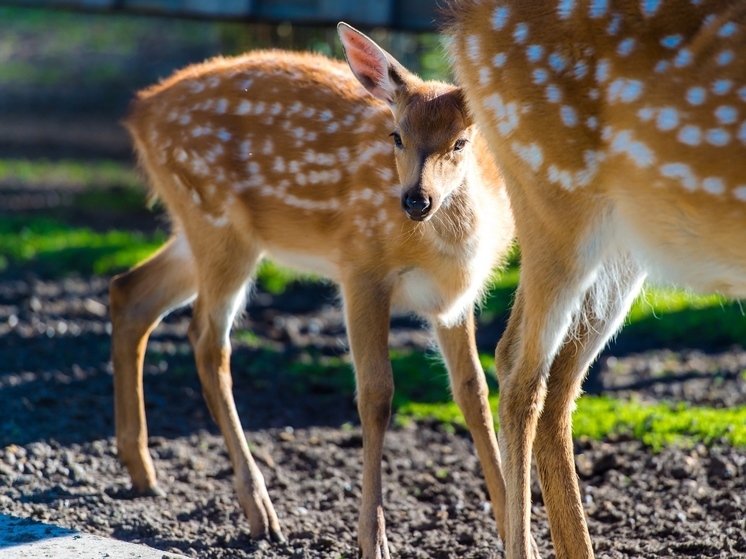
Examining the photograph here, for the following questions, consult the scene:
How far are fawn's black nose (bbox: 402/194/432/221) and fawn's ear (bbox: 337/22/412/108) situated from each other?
Answer: 2.08 feet

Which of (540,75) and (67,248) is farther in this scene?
(67,248)

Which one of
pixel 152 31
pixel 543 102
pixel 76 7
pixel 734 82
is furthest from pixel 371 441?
pixel 152 31

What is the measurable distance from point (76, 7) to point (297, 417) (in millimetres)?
5428

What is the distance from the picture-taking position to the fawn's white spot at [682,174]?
11.2 ft

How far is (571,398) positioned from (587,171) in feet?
3.30

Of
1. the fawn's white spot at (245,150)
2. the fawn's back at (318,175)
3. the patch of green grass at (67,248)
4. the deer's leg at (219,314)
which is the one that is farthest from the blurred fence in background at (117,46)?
the deer's leg at (219,314)

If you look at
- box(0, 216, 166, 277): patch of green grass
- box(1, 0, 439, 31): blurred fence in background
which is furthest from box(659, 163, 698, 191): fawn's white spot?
box(0, 216, 166, 277): patch of green grass

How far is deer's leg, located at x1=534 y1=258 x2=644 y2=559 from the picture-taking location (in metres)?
3.98

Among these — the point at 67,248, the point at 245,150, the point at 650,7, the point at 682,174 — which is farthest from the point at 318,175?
the point at 67,248

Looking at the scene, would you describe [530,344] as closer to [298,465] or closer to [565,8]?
[565,8]

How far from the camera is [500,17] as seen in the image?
395cm

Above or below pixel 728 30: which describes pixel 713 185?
below

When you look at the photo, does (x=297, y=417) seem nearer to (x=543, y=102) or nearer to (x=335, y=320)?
(x=335, y=320)

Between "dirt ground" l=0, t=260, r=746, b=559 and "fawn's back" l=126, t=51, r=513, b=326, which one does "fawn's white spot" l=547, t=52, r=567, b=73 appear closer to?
"fawn's back" l=126, t=51, r=513, b=326
